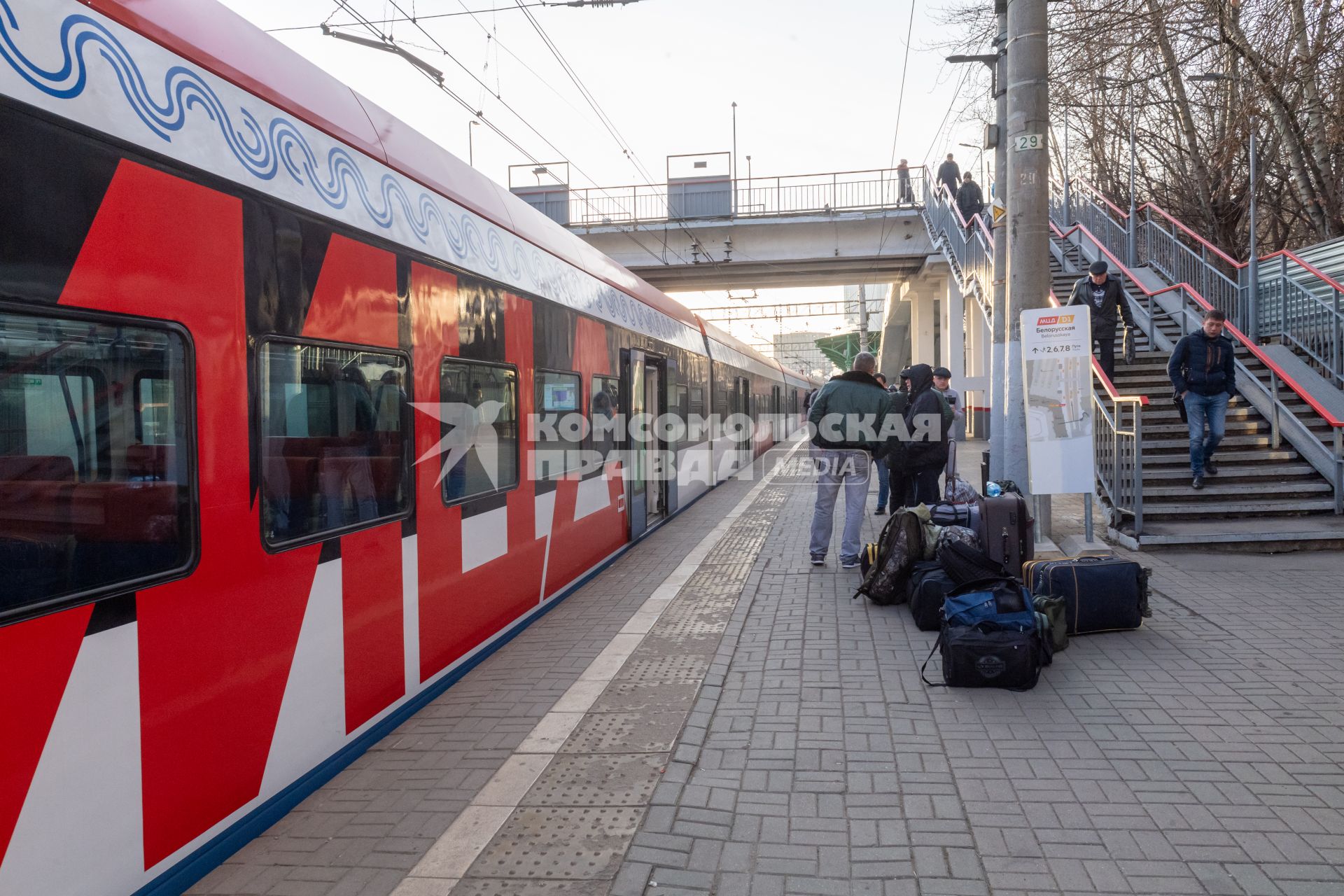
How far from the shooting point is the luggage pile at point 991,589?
4.65 m

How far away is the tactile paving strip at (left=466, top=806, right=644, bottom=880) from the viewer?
3.01 meters

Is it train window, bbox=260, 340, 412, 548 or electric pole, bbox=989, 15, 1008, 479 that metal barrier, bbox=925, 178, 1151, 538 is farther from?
train window, bbox=260, 340, 412, 548

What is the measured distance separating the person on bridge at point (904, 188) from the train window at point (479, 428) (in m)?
20.3

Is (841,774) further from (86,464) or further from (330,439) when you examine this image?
(86,464)

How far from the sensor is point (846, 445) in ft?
25.1

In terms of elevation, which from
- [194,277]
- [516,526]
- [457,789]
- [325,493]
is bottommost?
[457,789]

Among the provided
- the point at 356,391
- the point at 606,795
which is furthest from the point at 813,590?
the point at 356,391

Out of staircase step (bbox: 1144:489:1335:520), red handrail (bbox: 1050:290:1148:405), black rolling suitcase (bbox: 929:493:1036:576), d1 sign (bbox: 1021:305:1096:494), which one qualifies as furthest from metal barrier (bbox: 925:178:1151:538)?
black rolling suitcase (bbox: 929:493:1036:576)

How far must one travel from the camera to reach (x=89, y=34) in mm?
2596

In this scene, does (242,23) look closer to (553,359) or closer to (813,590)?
(553,359)

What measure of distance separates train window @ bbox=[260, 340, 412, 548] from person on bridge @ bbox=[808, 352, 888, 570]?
4.20 metres

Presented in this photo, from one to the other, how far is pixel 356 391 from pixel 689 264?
2205cm

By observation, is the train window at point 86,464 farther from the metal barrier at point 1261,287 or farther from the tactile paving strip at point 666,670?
the metal barrier at point 1261,287

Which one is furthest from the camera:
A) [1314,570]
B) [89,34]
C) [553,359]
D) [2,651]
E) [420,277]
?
[1314,570]
